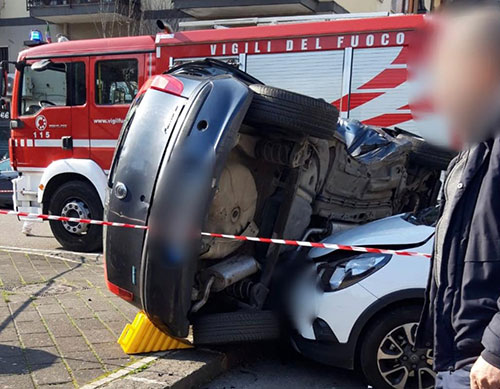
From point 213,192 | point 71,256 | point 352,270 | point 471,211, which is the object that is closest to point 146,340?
point 213,192

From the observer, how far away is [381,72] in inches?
273

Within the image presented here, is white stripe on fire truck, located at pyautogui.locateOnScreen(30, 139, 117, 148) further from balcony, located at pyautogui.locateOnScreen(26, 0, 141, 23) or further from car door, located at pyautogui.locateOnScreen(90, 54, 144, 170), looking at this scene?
balcony, located at pyautogui.locateOnScreen(26, 0, 141, 23)

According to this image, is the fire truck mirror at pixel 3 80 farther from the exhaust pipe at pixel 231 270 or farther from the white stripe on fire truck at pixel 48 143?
the exhaust pipe at pixel 231 270

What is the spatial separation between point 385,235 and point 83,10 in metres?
19.2

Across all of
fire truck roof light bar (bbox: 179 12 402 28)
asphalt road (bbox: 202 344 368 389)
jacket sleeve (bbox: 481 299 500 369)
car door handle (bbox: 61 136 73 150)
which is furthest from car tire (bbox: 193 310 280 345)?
car door handle (bbox: 61 136 73 150)

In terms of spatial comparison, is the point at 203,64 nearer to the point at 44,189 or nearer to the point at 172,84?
the point at 172,84

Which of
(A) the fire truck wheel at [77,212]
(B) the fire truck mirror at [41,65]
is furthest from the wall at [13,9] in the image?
(A) the fire truck wheel at [77,212]

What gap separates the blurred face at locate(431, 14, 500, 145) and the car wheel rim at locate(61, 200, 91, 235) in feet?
22.3

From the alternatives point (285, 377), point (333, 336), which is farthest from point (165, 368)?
point (333, 336)

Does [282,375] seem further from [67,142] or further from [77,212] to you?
[67,142]

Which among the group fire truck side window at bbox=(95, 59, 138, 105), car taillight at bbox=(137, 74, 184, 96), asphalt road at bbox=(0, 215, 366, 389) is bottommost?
asphalt road at bbox=(0, 215, 366, 389)

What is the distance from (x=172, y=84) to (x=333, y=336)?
198 cm

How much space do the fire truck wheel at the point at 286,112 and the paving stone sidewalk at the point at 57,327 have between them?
1.94 metres

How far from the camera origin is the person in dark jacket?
163 cm
